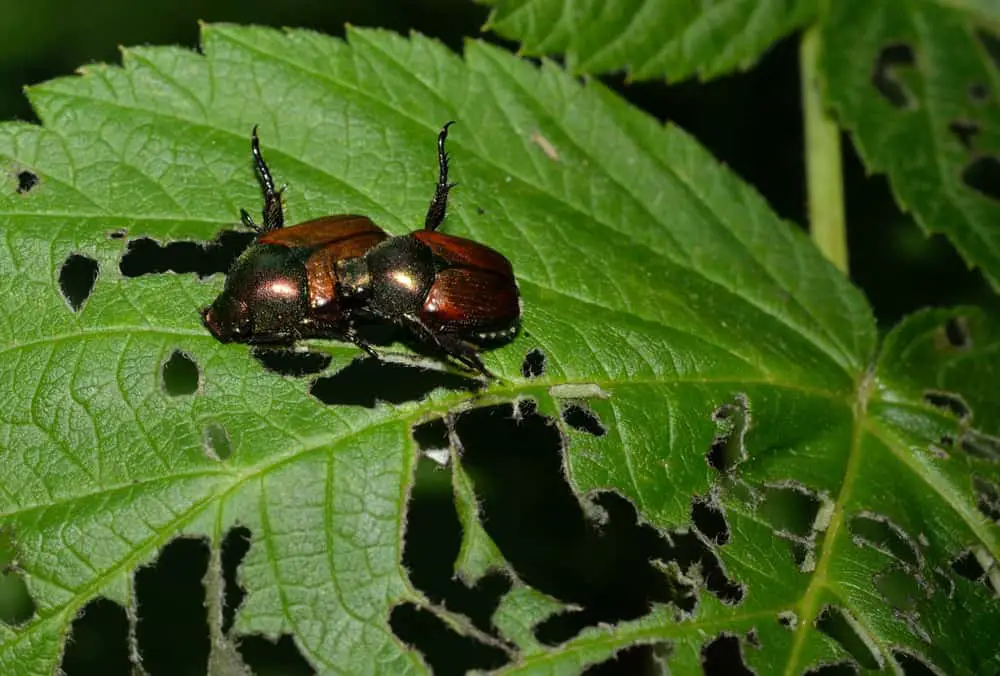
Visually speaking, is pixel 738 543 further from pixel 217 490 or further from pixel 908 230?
pixel 908 230

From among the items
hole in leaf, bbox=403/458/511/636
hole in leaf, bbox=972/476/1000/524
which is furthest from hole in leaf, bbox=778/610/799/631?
hole in leaf, bbox=972/476/1000/524

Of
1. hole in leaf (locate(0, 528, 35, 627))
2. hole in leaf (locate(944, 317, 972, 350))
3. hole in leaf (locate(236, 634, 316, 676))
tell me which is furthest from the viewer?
hole in leaf (locate(944, 317, 972, 350))

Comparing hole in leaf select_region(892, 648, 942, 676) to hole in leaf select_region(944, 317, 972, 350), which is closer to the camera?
hole in leaf select_region(892, 648, 942, 676)

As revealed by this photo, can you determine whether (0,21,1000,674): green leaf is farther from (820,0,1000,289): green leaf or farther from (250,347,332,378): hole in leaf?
(820,0,1000,289): green leaf

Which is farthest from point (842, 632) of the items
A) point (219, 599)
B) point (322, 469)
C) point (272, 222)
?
point (272, 222)

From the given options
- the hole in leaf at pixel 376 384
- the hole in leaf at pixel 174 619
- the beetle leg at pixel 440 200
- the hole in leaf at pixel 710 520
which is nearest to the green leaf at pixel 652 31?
the beetle leg at pixel 440 200

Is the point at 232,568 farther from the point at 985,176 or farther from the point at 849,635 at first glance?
the point at 985,176
